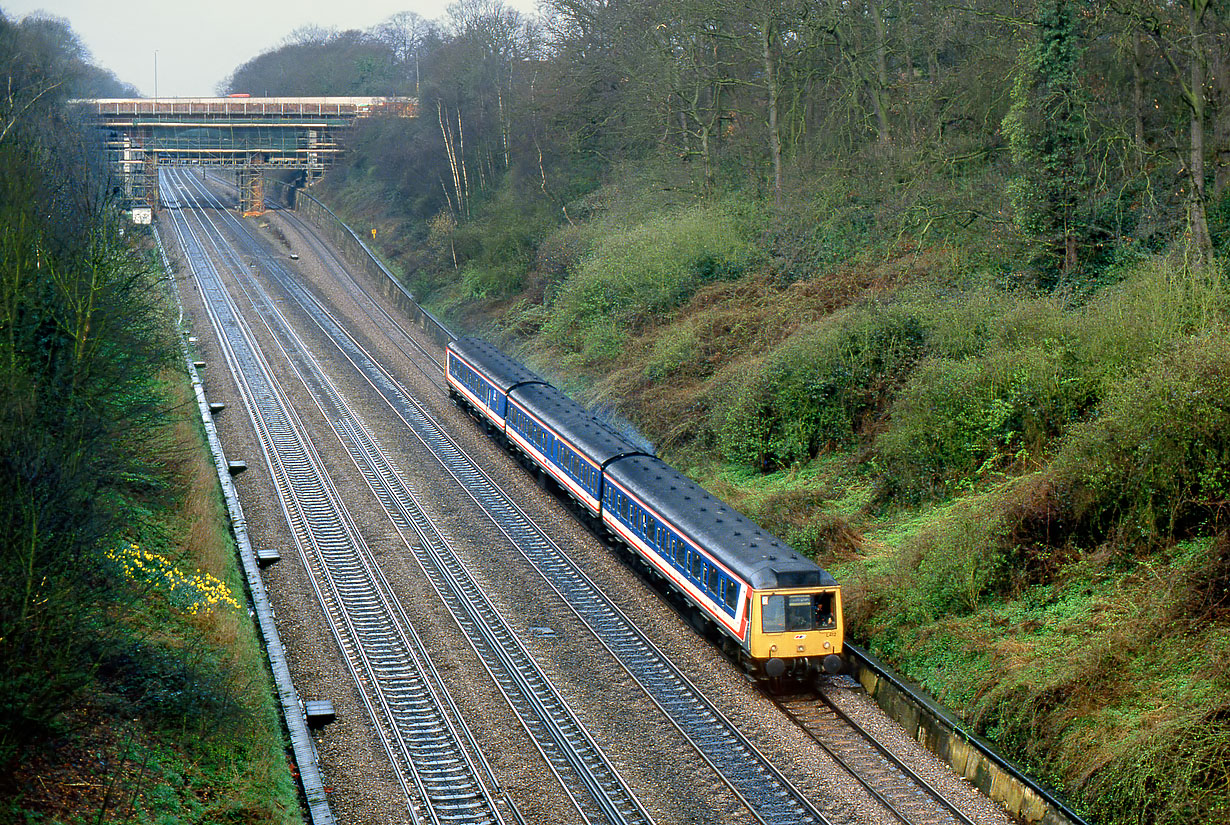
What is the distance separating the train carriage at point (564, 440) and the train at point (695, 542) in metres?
0.03

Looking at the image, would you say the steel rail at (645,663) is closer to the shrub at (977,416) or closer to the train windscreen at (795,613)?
the train windscreen at (795,613)

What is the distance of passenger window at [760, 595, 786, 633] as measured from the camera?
16.2m

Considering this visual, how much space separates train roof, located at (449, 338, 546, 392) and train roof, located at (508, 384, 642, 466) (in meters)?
0.89

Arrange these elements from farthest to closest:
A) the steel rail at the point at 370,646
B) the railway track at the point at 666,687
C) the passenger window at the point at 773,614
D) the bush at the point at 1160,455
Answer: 1. the passenger window at the point at 773,614
2. the bush at the point at 1160,455
3. the steel rail at the point at 370,646
4. the railway track at the point at 666,687

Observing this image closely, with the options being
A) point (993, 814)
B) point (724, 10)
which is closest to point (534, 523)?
point (993, 814)

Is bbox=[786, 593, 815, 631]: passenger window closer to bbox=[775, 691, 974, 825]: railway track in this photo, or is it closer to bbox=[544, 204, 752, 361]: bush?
bbox=[775, 691, 974, 825]: railway track

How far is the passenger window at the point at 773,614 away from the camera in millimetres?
→ 16172

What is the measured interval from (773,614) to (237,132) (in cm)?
6956

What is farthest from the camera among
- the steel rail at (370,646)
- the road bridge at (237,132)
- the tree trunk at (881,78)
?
the road bridge at (237,132)

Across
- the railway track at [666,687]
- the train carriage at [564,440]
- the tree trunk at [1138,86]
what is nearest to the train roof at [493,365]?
the train carriage at [564,440]

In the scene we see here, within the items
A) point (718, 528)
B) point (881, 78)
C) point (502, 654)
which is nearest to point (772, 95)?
point (881, 78)

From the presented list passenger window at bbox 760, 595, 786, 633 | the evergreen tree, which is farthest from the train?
the evergreen tree

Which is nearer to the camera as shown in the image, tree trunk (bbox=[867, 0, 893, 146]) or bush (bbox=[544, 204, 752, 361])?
tree trunk (bbox=[867, 0, 893, 146])

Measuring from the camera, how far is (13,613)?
10648 mm
